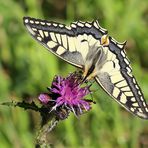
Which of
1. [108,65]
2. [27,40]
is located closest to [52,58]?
[27,40]

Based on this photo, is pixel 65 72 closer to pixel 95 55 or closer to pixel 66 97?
pixel 95 55

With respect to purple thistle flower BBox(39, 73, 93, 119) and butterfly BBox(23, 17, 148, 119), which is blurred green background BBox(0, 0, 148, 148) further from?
purple thistle flower BBox(39, 73, 93, 119)

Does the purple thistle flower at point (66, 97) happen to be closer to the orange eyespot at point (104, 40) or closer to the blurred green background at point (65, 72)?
the orange eyespot at point (104, 40)

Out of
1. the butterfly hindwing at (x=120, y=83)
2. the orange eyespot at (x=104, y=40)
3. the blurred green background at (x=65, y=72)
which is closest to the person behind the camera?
the butterfly hindwing at (x=120, y=83)

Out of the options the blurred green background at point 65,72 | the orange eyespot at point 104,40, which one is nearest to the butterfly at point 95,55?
the orange eyespot at point 104,40

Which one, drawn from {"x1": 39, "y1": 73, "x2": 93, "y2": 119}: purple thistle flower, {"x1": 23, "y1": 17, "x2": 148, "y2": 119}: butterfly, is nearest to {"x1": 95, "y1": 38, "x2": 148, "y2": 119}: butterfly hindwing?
{"x1": 23, "y1": 17, "x2": 148, "y2": 119}: butterfly

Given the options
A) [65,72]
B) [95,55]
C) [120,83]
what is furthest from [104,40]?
[65,72]

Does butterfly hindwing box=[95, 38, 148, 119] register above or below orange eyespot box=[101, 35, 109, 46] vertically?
below

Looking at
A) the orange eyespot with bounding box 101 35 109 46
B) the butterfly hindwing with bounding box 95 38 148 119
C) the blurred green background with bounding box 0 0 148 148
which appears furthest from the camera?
the blurred green background with bounding box 0 0 148 148
